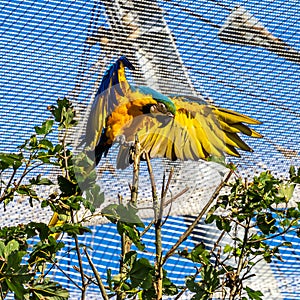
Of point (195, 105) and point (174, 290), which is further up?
point (195, 105)

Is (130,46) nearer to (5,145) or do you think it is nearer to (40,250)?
(5,145)

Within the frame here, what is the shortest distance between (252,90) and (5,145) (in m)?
0.57

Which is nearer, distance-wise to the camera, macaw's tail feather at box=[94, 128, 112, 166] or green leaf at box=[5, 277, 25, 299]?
green leaf at box=[5, 277, 25, 299]

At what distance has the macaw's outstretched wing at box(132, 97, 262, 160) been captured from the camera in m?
0.84

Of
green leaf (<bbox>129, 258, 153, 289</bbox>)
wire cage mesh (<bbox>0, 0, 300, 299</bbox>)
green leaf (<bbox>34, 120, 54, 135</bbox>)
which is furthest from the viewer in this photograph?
wire cage mesh (<bbox>0, 0, 300, 299</bbox>)

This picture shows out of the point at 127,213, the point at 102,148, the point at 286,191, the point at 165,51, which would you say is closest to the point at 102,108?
the point at 102,148

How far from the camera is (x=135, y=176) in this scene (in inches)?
33.8

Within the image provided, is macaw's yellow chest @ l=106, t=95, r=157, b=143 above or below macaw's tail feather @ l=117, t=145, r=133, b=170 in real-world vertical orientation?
above

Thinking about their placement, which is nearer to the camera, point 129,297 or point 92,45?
point 129,297

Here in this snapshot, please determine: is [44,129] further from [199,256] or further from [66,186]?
[199,256]

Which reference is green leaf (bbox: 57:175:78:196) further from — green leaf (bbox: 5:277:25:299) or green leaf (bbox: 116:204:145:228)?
green leaf (bbox: 5:277:25:299)

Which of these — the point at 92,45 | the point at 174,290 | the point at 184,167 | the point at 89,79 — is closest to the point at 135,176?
the point at 184,167

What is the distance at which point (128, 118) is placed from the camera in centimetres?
85

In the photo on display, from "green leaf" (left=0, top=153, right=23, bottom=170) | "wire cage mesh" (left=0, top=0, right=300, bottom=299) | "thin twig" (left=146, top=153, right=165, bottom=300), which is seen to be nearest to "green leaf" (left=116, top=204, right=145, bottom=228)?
"thin twig" (left=146, top=153, right=165, bottom=300)
